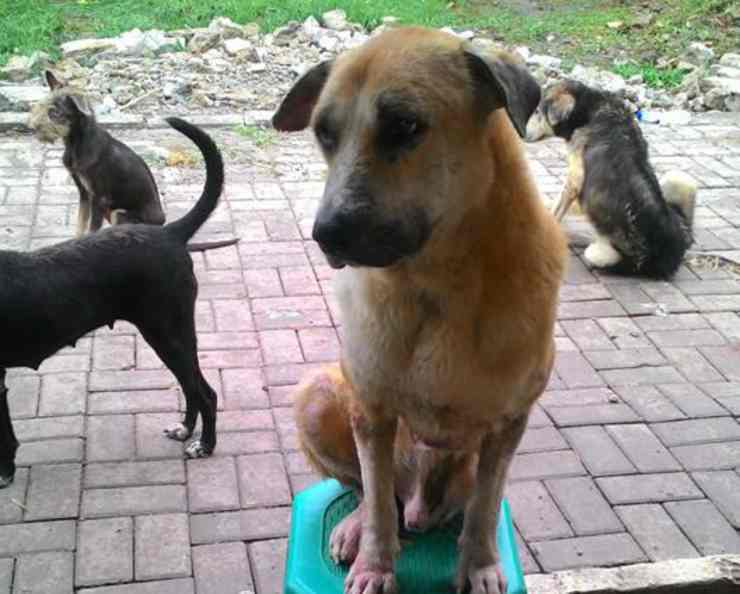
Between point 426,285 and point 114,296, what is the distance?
5.81 feet

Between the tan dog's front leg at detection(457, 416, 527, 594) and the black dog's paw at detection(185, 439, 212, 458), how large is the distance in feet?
5.11

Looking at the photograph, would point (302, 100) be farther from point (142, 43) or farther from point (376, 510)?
point (142, 43)

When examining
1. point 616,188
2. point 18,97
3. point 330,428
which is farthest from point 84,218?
point 616,188

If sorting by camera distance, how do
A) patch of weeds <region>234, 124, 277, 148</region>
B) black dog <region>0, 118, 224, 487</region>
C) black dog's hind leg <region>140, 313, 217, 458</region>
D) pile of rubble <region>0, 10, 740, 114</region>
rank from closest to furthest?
1. black dog <region>0, 118, 224, 487</region>
2. black dog's hind leg <region>140, 313, 217, 458</region>
3. patch of weeds <region>234, 124, 277, 148</region>
4. pile of rubble <region>0, 10, 740, 114</region>

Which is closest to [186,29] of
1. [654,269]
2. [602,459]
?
[654,269]

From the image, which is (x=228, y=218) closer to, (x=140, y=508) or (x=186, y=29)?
(x=140, y=508)

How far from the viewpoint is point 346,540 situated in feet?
9.55

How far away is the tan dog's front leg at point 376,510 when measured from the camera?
271 centimetres

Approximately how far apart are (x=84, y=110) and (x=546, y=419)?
3.36 m

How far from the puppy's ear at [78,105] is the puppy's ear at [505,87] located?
3815mm

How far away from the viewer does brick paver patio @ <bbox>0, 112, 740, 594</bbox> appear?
348 centimetres

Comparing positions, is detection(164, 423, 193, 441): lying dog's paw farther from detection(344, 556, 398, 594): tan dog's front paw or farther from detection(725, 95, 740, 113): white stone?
detection(725, 95, 740, 113): white stone

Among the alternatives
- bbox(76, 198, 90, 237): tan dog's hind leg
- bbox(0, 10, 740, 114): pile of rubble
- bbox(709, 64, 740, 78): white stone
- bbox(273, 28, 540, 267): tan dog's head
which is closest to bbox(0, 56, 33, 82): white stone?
bbox(0, 10, 740, 114): pile of rubble

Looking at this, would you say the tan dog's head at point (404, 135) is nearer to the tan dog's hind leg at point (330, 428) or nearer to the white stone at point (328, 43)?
the tan dog's hind leg at point (330, 428)
